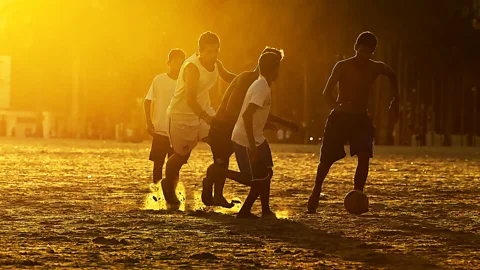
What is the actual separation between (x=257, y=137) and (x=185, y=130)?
154cm

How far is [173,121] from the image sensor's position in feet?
43.4

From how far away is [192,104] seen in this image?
12.5 metres

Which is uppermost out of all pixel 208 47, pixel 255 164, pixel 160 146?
pixel 208 47

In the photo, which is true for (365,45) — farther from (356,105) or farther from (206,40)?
(206,40)

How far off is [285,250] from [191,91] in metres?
3.70

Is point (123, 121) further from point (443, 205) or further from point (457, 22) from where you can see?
point (443, 205)

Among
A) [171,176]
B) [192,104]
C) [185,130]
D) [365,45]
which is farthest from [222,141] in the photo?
[365,45]

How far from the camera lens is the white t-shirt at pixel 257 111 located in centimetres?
1155

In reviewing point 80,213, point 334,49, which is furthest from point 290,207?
point 334,49

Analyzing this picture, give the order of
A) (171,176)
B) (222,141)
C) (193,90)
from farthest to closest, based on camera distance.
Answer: (171,176), (193,90), (222,141)

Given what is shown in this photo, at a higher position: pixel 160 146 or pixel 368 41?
pixel 368 41

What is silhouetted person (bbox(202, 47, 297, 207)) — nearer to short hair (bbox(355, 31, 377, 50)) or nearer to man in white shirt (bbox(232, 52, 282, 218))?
man in white shirt (bbox(232, 52, 282, 218))

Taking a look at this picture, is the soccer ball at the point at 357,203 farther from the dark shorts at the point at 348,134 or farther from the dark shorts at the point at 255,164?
the dark shorts at the point at 255,164

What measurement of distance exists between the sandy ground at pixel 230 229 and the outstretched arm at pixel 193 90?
3.19 feet
